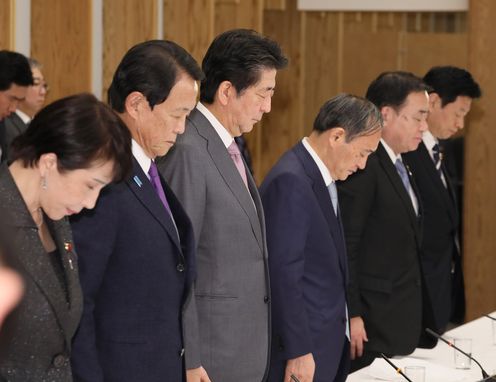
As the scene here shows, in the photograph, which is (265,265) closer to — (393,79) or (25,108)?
(393,79)

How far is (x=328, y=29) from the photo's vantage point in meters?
7.74

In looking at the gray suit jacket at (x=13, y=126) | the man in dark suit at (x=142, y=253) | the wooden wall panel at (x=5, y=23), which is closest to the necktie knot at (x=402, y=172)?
the man in dark suit at (x=142, y=253)

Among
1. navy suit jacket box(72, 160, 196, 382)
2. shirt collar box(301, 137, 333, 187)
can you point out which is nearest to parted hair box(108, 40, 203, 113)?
navy suit jacket box(72, 160, 196, 382)

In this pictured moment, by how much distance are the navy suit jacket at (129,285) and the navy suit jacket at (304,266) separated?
705 mm

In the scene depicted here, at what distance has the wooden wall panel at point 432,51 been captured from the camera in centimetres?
694

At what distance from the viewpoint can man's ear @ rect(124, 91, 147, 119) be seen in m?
2.29

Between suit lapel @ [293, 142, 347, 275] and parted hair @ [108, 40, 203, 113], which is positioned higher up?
parted hair @ [108, 40, 203, 113]

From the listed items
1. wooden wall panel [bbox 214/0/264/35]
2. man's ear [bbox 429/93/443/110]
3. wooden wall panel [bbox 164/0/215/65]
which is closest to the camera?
man's ear [bbox 429/93/443/110]

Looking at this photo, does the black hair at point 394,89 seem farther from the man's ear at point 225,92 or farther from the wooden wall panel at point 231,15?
the wooden wall panel at point 231,15

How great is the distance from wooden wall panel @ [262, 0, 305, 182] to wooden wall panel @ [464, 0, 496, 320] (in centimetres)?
192

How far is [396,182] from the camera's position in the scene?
3.80m

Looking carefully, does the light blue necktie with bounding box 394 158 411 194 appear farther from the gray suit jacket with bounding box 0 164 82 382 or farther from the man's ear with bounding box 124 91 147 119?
the gray suit jacket with bounding box 0 164 82 382

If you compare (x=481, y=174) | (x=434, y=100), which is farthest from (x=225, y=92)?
(x=481, y=174)

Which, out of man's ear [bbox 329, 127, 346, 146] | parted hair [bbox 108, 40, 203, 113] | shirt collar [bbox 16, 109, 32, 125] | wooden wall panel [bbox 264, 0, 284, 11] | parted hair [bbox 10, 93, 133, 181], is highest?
Answer: wooden wall panel [bbox 264, 0, 284, 11]
